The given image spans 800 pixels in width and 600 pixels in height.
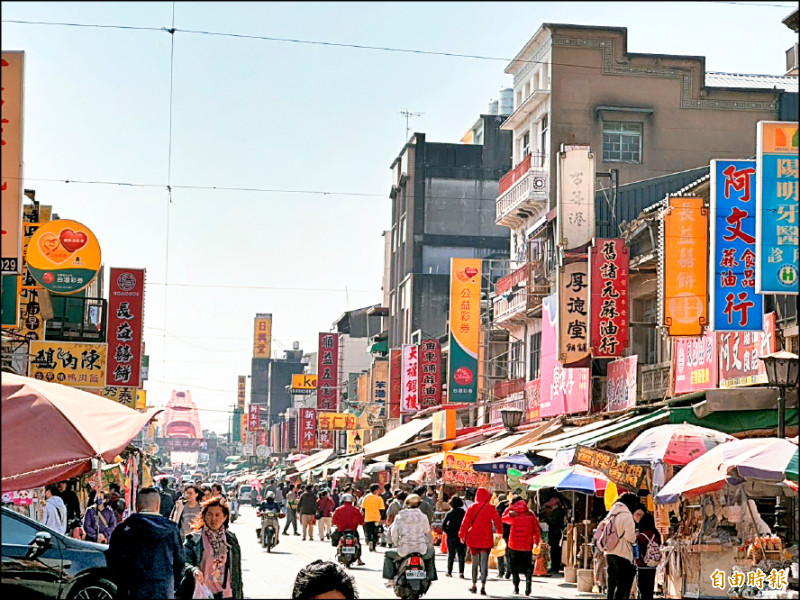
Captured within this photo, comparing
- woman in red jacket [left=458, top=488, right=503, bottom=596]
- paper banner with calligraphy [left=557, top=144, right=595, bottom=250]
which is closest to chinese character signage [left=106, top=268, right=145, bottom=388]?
paper banner with calligraphy [left=557, top=144, right=595, bottom=250]

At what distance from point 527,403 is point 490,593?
65.4ft

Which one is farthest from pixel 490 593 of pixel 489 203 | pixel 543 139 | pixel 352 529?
pixel 489 203

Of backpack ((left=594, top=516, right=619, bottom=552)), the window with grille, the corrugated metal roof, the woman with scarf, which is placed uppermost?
the corrugated metal roof

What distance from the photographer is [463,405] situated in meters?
50.9

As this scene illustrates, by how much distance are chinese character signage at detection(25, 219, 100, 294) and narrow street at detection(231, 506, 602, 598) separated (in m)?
6.62

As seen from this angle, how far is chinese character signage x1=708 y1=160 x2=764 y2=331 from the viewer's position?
21.3m

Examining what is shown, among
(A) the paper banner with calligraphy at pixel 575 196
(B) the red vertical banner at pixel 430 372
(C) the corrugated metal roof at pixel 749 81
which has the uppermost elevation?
(C) the corrugated metal roof at pixel 749 81

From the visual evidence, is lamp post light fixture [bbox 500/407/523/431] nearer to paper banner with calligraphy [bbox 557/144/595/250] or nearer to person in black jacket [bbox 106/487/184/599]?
paper banner with calligraphy [bbox 557/144/595/250]

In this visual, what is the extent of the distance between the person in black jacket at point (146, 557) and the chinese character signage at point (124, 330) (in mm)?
23959

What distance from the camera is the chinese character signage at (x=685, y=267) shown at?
79.8 ft

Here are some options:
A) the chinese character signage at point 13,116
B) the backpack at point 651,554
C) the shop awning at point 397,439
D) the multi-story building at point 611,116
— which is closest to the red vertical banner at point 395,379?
the shop awning at point 397,439

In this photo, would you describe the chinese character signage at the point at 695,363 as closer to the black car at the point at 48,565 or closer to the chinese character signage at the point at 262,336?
the black car at the point at 48,565

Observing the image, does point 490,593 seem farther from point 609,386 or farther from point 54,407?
point 54,407

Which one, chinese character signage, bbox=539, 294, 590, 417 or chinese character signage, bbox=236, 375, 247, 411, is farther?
chinese character signage, bbox=236, 375, 247, 411
